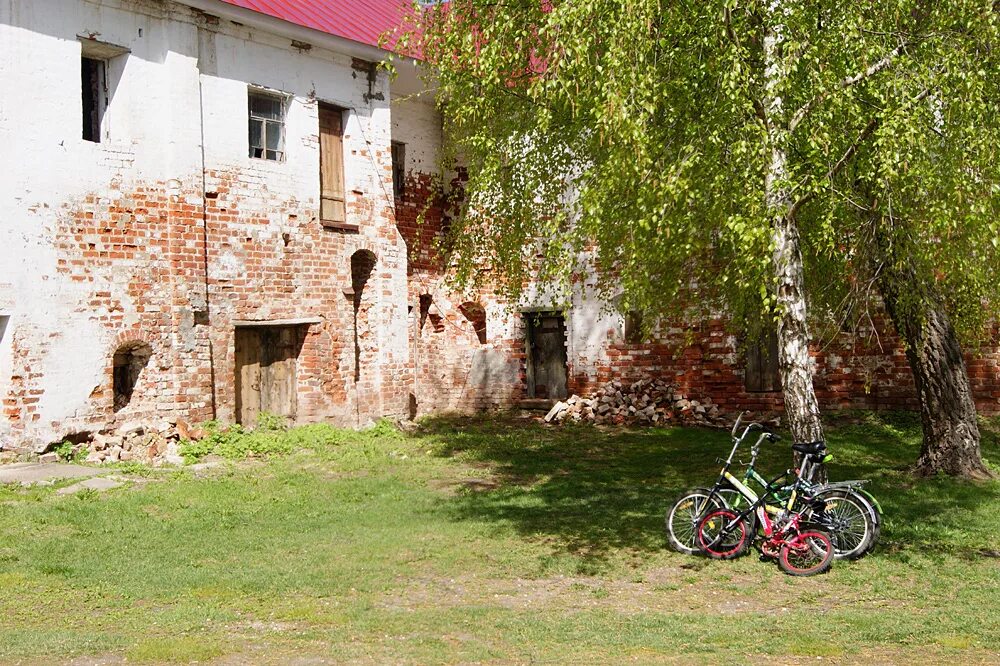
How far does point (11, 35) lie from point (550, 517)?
9009 millimetres

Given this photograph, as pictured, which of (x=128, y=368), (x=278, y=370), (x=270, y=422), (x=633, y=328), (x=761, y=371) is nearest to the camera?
(x=128, y=368)

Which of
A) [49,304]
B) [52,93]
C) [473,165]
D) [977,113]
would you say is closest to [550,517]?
[473,165]

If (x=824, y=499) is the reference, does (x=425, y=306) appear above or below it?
above

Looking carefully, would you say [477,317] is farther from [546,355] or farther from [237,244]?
[237,244]

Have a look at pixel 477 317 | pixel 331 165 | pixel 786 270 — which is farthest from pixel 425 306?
pixel 786 270

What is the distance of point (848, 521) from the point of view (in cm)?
754

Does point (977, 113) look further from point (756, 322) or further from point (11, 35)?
point (11, 35)

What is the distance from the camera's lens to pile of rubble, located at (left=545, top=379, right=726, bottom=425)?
55.2ft

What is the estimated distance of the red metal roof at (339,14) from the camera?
15164mm

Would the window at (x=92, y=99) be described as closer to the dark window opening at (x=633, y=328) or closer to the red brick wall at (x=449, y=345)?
the red brick wall at (x=449, y=345)

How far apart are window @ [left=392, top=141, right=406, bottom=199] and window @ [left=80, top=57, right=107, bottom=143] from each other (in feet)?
20.1

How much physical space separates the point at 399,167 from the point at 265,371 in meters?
5.12

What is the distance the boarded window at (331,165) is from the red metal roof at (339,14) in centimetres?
133

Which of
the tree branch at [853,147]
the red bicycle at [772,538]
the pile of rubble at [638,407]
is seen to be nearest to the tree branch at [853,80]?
the tree branch at [853,147]
